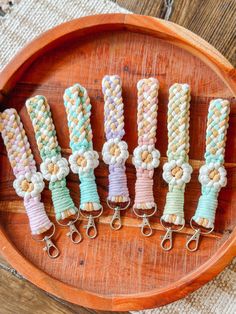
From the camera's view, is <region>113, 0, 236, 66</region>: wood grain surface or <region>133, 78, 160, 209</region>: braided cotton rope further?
<region>113, 0, 236, 66</region>: wood grain surface

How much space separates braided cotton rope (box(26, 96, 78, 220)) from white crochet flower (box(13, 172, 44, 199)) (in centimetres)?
1

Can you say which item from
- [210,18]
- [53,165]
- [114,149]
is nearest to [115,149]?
[114,149]

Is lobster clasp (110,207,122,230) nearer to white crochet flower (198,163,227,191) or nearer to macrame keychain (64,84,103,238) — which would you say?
macrame keychain (64,84,103,238)

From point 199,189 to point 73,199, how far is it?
209 millimetres

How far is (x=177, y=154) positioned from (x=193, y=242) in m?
0.14

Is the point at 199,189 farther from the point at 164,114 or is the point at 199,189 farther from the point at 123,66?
the point at 123,66

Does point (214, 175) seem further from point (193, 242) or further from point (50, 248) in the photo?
point (50, 248)

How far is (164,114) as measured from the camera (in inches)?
33.5

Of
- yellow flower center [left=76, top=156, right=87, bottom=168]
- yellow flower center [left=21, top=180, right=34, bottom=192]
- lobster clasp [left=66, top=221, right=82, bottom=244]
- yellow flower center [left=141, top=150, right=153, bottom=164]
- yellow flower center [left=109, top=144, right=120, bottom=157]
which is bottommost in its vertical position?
lobster clasp [left=66, top=221, right=82, bottom=244]

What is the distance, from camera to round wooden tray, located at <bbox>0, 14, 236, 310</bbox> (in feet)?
2.69

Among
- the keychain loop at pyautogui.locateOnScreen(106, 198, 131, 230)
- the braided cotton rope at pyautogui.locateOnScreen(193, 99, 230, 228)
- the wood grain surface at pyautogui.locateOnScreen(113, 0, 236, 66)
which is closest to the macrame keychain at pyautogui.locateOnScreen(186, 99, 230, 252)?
the braided cotton rope at pyautogui.locateOnScreen(193, 99, 230, 228)

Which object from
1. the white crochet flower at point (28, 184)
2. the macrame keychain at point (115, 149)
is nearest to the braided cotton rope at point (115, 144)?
the macrame keychain at point (115, 149)

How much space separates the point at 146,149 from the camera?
83 cm

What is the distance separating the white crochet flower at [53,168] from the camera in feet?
2.77
